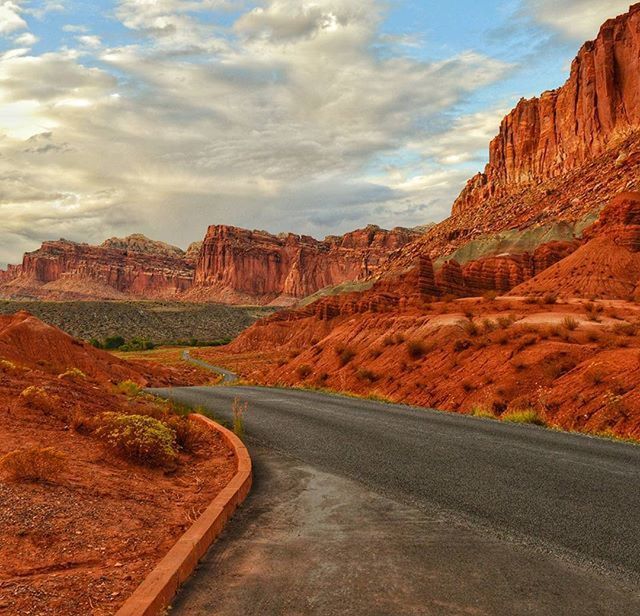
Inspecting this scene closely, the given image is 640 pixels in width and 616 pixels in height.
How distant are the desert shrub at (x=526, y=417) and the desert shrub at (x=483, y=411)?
71 cm

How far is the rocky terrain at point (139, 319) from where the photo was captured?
12512cm

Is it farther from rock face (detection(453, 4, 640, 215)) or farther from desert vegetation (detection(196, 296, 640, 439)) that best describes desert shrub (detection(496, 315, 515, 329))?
rock face (detection(453, 4, 640, 215))

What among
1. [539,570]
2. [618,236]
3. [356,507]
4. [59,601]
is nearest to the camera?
[59,601]

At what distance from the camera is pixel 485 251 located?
308ft

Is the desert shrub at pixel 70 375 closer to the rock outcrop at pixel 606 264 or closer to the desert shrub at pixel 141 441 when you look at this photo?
the desert shrub at pixel 141 441

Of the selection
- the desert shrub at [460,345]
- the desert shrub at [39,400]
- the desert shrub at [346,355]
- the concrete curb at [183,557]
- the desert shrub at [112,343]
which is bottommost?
the desert shrub at [112,343]

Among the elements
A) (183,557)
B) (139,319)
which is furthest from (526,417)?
(139,319)

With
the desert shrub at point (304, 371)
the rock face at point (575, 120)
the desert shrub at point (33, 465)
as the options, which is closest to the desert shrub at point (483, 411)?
the desert shrub at point (33, 465)

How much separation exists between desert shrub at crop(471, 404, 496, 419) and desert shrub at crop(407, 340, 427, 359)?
8.49 metres

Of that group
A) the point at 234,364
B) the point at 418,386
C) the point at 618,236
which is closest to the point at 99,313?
the point at 234,364

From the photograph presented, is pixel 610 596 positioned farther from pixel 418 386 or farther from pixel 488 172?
pixel 488 172

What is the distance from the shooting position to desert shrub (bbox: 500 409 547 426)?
50.8 feet

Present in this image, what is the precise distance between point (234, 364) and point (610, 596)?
72.7 meters

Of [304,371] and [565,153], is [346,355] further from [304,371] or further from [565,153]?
[565,153]
